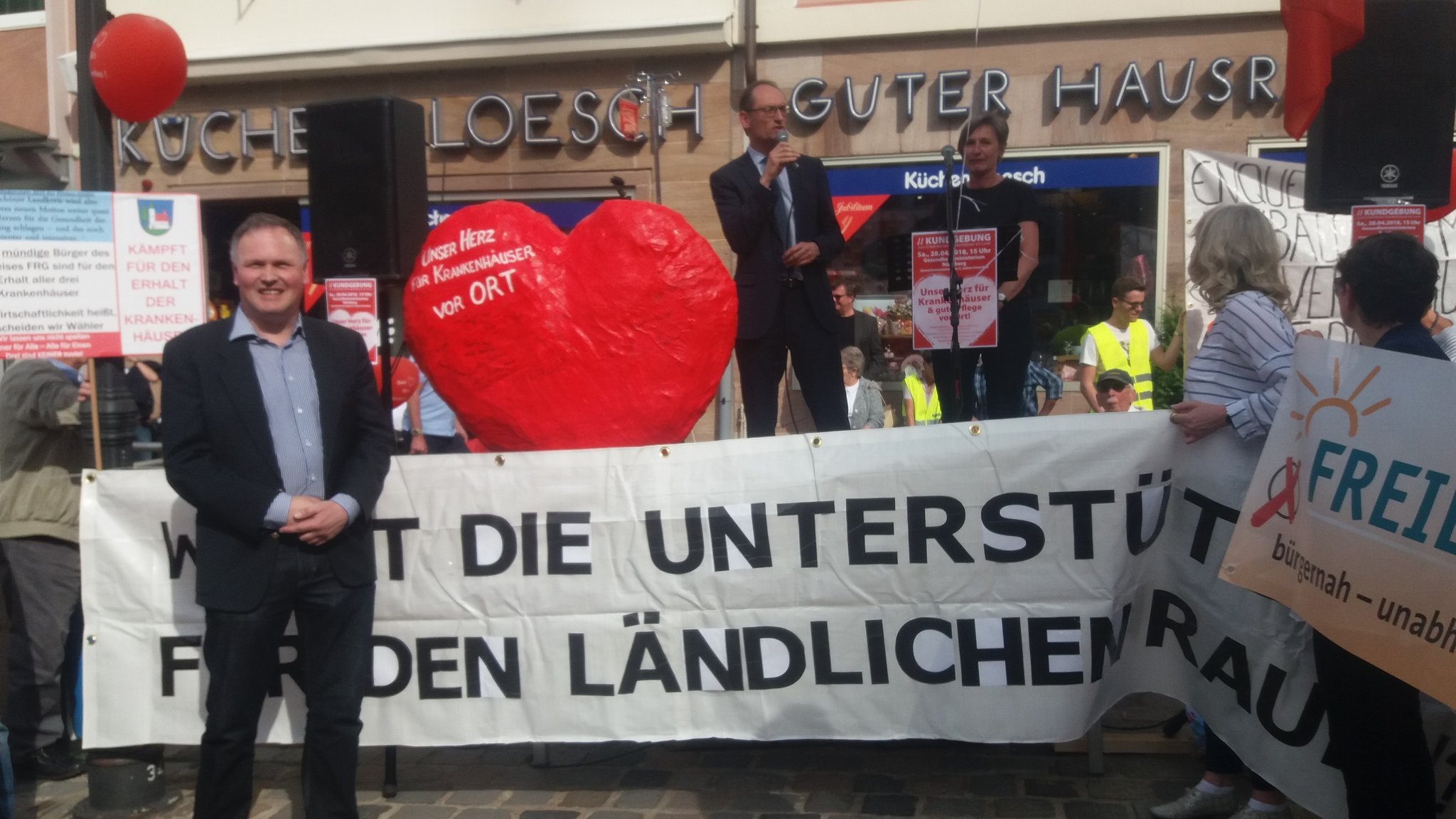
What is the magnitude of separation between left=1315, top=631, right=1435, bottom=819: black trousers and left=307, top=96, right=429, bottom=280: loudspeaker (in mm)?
4059

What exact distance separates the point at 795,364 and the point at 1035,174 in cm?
567

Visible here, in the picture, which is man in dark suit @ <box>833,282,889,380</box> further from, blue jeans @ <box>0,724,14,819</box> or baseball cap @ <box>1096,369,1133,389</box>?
blue jeans @ <box>0,724,14,819</box>

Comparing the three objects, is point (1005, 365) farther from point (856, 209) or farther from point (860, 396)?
point (856, 209)

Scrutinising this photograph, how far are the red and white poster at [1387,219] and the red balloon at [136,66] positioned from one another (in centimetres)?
499

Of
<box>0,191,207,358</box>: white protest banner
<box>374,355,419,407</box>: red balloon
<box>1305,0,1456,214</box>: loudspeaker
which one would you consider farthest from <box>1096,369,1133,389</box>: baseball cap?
<box>0,191,207,358</box>: white protest banner

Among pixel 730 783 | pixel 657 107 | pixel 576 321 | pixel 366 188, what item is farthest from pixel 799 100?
pixel 730 783

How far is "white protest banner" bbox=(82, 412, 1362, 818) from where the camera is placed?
3.90m

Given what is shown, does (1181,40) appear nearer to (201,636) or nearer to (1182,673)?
(1182,673)

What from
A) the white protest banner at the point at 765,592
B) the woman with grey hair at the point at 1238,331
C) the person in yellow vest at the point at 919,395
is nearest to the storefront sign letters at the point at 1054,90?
the person in yellow vest at the point at 919,395

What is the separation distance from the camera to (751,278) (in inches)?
200

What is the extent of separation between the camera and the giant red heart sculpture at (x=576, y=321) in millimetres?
4117

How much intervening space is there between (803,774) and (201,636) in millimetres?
2161

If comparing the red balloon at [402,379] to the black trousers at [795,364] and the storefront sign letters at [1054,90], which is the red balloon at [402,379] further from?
the storefront sign letters at [1054,90]

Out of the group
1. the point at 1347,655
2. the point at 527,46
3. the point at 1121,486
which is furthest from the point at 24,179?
the point at 1347,655
